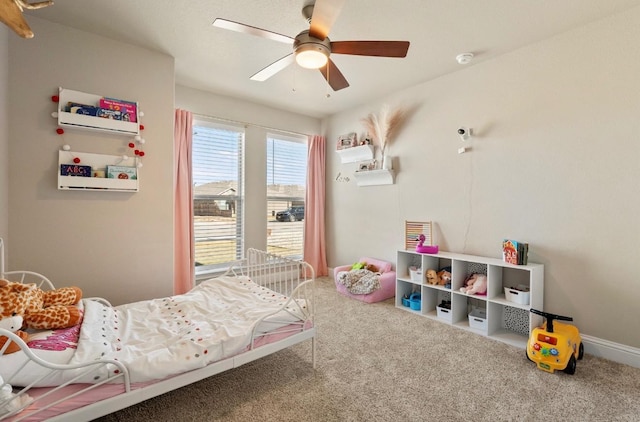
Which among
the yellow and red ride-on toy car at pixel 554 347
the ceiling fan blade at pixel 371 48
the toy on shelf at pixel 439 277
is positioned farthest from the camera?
the toy on shelf at pixel 439 277

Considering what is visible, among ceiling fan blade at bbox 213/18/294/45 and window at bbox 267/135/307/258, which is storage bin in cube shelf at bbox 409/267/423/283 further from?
ceiling fan blade at bbox 213/18/294/45

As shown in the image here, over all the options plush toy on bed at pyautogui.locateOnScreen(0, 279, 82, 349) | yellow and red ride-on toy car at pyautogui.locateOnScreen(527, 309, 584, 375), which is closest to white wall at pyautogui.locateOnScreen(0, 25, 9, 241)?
plush toy on bed at pyautogui.locateOnScreen(0, 279, 82, 349)

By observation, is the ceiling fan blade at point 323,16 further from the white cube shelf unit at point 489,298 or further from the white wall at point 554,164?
the white cube shelf unit at point 489,298

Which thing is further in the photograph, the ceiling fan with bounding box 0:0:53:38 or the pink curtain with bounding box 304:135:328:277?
the pink curtain with bounding box 304:135:328:277

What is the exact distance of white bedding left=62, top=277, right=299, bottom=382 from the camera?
5.00ft

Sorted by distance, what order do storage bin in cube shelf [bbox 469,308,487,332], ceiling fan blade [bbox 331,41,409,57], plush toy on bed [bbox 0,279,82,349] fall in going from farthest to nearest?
storage bin in cube shelf [bbox 469,308,487,332] → ceiling fan blade [bbox 331,41,409,57] → plush toy on bed [bbox 0,279,82,349]

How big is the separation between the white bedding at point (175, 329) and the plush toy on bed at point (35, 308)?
0.11 meters

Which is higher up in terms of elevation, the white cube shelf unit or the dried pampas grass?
the dried pampas grass

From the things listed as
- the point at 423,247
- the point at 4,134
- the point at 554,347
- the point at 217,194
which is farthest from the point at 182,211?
the point at 554,347

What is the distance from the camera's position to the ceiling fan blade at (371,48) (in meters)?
1.89

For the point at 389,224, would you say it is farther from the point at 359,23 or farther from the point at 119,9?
the point at 119,9

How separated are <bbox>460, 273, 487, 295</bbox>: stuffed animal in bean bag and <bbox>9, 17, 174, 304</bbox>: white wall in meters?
2.90

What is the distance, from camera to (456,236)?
10.8 feet

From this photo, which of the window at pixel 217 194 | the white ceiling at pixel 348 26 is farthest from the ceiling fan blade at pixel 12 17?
the window at pixel 217 194
